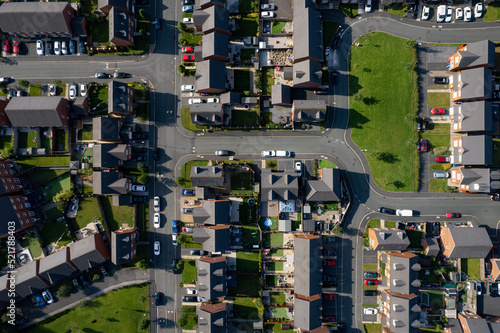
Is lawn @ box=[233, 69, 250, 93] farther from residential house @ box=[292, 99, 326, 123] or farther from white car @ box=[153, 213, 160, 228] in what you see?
white car @ box=[153, 213, 160, 228]

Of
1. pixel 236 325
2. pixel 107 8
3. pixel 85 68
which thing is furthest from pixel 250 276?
pixel 107 8

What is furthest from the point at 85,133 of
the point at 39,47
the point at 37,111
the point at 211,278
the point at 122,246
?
the point at 211,278

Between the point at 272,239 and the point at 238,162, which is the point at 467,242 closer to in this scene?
the point at 272,239

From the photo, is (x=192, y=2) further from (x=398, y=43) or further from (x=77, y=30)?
(x=398, y=43)

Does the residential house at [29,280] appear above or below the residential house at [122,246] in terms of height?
below

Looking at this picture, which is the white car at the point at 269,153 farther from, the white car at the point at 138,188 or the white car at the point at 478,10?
the white car at the point at 478,10

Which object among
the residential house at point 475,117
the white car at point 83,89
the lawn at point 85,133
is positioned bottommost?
the lawn at point 85,133

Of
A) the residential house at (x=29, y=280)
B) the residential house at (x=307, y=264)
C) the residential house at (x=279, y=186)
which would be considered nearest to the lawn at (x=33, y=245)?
the residential house at (x=29, y=280)

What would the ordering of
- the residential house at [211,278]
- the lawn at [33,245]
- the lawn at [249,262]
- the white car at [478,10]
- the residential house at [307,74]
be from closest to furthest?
the residential house at [307,74] < the residential house at [211,278] < the white car at [478,10] < the lawn at [249,262] < the lawn at [33,245]

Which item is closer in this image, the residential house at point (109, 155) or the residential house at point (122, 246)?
the residential house at point (122, 246)
